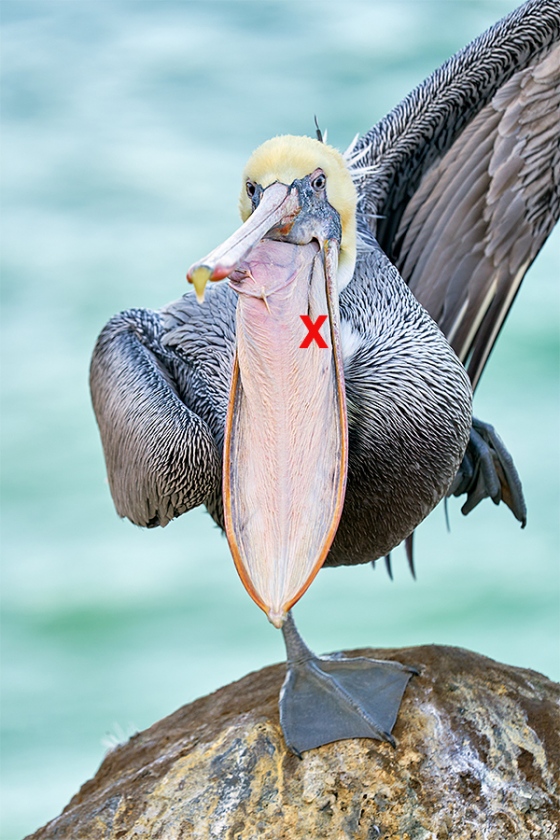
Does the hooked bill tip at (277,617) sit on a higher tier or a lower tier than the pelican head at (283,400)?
lower

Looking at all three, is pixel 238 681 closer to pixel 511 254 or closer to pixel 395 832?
pixel 395 832

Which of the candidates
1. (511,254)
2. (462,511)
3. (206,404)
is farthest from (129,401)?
(511,254)

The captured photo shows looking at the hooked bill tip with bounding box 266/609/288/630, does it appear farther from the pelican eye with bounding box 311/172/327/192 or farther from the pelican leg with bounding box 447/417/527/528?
the pelican leg with bounding box 447/417/527/528

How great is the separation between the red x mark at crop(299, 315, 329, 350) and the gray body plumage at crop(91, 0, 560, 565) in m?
0.49

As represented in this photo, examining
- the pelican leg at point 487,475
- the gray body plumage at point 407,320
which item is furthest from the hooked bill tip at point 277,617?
the pelican leg at point 487,475

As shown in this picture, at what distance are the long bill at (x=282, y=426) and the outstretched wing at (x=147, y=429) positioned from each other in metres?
0.63

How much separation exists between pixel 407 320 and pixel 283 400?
38.4 inches

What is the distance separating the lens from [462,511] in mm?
5309

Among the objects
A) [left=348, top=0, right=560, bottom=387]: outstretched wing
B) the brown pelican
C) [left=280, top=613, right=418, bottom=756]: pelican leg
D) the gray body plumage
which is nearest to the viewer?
the brown pelican

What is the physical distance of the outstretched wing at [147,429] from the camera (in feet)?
14.1

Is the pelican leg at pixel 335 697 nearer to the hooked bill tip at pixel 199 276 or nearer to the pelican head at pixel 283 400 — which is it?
the pelican head at pixel 283 400

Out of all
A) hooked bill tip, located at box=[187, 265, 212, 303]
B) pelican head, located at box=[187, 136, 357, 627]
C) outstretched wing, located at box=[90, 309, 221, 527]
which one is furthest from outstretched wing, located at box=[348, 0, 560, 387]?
hooked bill tip, located at box=[187, 265, 212, 303]

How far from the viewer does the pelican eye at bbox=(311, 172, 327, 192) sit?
3851 mm

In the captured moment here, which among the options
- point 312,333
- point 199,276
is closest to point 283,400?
point 312,333
